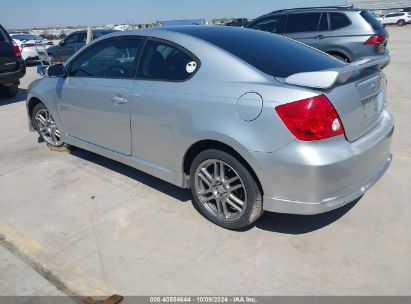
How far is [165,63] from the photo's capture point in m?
3.52

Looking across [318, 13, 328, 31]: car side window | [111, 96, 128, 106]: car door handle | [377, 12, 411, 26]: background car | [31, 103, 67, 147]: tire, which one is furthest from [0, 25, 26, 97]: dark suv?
[377, 12, 411, 26]: background car

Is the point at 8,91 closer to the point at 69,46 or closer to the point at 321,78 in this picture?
the point at 69,46

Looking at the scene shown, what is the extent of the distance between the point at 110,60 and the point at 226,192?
6.48ft

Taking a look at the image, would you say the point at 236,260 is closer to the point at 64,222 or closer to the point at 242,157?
the point at 242,157

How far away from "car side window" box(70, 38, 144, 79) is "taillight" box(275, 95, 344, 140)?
1.73 metres

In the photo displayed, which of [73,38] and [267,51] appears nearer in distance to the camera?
[267,51]

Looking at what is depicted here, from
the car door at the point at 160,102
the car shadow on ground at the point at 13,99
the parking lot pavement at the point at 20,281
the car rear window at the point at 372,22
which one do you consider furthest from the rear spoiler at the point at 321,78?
the car shadow on ground at the point at 13,99

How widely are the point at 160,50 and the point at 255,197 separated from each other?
161 centimetres

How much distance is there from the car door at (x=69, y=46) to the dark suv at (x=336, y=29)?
28.7 feet

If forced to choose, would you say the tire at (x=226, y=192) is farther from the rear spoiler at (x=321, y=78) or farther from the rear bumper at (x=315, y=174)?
the rear spoiler at (x=321, y=78)

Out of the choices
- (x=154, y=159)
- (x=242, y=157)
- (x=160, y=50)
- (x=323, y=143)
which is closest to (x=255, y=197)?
(x=242, y=157)

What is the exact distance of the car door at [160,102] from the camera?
331 centimetres

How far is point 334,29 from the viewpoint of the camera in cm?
858

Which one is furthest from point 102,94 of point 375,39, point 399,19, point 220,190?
point 399,19
